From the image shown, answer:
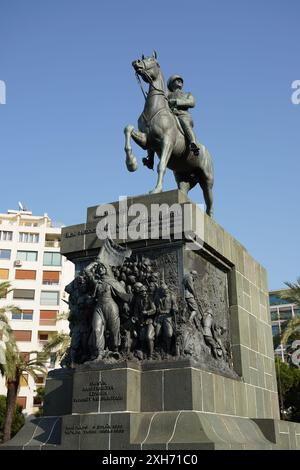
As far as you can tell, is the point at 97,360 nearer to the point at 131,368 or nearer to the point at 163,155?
the point at 131,368

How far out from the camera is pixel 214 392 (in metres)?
10.2

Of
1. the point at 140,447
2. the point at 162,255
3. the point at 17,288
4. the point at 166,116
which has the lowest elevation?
the point at 140,447

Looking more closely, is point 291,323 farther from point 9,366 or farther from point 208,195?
point 208,195

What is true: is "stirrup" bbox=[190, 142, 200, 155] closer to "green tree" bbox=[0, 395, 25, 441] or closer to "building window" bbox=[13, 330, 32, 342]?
"green tree" bbox=[0, 395, 25, 441]

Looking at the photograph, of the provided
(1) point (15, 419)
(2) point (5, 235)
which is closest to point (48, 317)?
(2) point (5, 235)

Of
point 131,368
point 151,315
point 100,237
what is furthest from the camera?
point 100,237

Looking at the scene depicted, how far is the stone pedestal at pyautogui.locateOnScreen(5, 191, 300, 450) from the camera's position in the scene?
9.06 meters

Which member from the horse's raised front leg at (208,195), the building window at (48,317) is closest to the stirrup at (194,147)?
the horse's raised front leg at (208,195)

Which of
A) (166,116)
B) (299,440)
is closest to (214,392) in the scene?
(299,440)

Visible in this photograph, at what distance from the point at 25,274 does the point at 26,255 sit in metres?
2.68

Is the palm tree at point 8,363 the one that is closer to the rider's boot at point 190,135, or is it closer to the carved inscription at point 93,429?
the rider's boot at point 190,135

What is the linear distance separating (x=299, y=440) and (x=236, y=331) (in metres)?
2.85

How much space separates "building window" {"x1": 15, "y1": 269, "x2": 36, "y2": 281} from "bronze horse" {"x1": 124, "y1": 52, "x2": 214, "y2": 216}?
53267 mm

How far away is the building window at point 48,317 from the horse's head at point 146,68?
51.6 m
